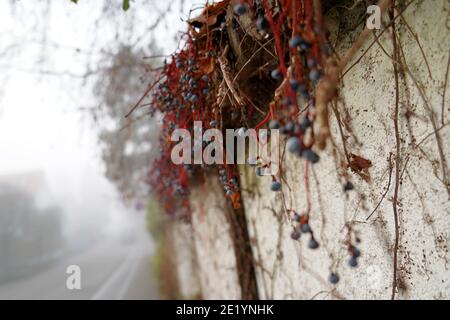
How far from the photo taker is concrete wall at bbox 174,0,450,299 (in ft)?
2.99

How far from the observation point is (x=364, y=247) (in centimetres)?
125

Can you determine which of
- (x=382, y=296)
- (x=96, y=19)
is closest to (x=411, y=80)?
(x=382, y=296)

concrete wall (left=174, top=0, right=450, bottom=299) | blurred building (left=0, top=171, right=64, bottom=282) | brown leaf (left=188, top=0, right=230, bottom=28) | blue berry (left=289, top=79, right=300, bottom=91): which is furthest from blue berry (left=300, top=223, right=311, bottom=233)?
blurred building (left=0, top=171, right=64, bottom=282)

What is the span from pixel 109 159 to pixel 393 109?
13.5 feet

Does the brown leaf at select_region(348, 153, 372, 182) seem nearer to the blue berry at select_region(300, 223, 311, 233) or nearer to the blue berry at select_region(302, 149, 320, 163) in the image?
the blue berry at select_region(300, 223, 311, 233)

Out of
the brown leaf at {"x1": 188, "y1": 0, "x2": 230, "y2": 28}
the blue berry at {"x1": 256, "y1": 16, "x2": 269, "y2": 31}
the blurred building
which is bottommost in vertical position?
the blurred building

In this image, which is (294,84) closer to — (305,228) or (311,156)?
(311,156)

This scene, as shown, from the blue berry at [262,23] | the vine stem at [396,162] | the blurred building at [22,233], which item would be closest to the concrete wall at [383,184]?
the vine stem at [396,162]

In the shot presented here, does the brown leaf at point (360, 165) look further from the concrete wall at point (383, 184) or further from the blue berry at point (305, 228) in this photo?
A: the blue berry at point (305, 228)

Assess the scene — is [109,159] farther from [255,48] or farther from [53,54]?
[255,48]

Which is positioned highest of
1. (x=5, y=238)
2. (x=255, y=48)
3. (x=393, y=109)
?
(x=255, y=48)

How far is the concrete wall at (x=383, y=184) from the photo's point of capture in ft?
2.99

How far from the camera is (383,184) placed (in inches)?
43.9

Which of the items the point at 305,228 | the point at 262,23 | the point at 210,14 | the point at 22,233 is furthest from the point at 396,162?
the point at 22,233
